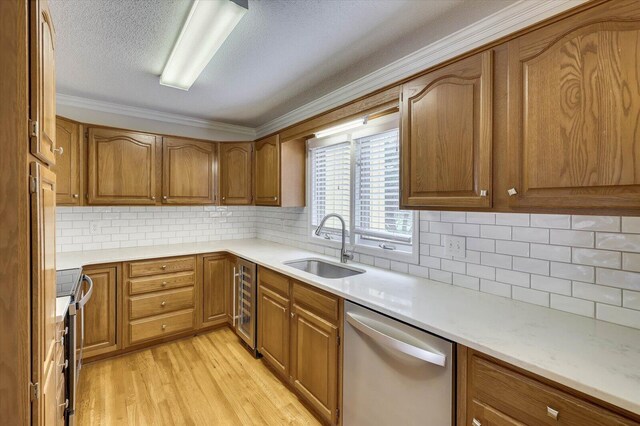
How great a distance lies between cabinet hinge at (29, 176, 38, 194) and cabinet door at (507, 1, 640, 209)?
1.63m

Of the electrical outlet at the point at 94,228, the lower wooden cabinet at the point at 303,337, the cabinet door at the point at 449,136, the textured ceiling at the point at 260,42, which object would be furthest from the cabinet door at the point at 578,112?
the electrical outlet at the point at 94,228

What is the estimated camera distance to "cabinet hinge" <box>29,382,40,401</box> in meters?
0.77

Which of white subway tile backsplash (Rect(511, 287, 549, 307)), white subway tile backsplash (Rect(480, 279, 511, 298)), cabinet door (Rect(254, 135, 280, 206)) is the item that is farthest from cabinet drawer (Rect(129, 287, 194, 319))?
white subway tile backsplash (Rect(511, 287, 549, 307))

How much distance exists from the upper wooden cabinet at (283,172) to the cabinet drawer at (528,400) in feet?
7.45

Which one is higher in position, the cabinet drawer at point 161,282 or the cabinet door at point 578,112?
the cabinet door at point 578,112

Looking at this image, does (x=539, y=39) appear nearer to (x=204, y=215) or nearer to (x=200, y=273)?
(x=200, y=273)

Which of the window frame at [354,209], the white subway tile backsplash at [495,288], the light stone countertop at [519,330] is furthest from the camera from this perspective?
the window frame at [354,209]

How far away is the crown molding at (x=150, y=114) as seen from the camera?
2.81 meters

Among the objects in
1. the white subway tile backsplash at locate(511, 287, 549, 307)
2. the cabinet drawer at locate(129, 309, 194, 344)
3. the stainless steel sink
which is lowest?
the cabinet drawer at locate(129, 309, 194, 344)

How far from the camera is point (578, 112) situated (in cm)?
105

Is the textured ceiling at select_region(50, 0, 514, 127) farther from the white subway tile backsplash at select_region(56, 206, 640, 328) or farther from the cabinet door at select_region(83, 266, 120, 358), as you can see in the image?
the cabinet door at select_region(83, 266, 120, 358)

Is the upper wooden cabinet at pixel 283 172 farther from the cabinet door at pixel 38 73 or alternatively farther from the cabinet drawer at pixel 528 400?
the cabinet drawer at pixel 528 400

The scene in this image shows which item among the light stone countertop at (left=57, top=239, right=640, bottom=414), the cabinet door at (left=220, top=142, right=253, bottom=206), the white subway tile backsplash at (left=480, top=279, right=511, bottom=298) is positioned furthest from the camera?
the cabinet door at (left=220, top=142, right=253, bottom=206)

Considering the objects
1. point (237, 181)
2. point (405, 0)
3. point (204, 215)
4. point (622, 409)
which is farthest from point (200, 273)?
point (622, 409)
